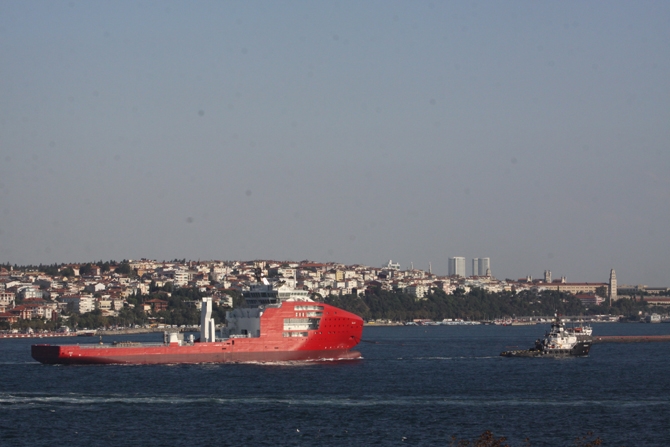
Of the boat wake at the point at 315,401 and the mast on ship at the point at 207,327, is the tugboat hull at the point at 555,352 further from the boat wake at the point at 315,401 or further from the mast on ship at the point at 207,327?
the boat wake at the point at 315,401

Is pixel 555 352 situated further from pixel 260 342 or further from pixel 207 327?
pixel 207 327

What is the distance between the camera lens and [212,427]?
38.0m

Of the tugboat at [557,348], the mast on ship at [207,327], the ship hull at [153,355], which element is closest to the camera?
the ship hull at [153,355]

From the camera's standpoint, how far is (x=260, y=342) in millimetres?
63375

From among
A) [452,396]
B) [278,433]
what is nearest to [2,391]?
[278,433]

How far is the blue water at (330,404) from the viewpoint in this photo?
119 feet

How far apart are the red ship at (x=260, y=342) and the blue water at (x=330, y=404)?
137 cm

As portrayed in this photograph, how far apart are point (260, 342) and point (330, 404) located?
20227 mm

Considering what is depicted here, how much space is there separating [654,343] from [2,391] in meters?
73.4

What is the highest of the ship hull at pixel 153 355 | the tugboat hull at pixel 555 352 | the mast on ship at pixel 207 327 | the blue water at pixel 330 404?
the mast on ship at pixel 207 327

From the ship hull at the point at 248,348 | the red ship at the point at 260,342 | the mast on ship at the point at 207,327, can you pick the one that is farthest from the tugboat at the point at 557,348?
the mast on ship at the point at 207,327

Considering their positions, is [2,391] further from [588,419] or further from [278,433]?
[588,419]

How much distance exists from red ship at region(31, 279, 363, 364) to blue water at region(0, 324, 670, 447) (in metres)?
1.37

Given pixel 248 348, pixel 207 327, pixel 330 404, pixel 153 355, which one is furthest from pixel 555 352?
pixel 330 404
